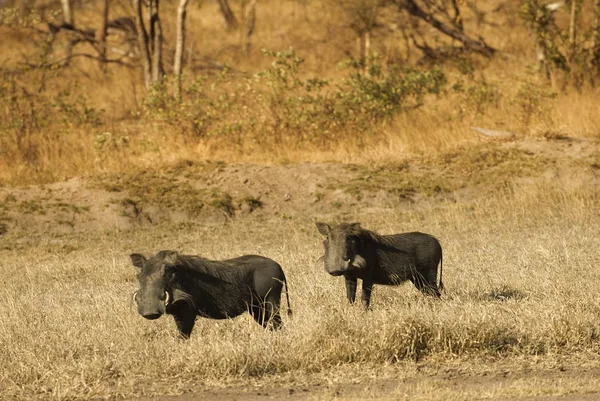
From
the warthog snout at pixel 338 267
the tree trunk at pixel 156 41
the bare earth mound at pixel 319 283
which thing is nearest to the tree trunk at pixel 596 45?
the bare earth mound at pixel 319 283

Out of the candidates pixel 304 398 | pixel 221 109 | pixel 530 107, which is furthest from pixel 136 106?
pixel 304 398

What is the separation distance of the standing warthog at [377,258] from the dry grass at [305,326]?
0.18 meters

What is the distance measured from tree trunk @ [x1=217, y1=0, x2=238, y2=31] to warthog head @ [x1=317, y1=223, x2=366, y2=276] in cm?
1976

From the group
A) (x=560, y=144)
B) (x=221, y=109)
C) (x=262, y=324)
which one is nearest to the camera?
(x=262, y=324)

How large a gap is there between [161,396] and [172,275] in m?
0.79

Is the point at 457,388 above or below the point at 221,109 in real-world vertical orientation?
below

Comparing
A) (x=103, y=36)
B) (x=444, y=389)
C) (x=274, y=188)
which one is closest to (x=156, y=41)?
(x=103, y=36)

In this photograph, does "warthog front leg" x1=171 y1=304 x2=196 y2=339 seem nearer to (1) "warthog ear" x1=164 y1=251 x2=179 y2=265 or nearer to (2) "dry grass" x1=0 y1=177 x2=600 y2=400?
(2) "dry grass" x1=0 y1=177 x2=600 y2=400

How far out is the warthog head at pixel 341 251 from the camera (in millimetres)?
7159

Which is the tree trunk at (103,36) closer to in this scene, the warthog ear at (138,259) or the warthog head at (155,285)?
the warthog ear at (138,259)

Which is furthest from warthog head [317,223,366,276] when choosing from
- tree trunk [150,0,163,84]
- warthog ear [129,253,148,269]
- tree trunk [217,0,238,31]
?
tree trunk [217,0,238,31]

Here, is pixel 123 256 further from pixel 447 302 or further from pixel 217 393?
pixel 217 393

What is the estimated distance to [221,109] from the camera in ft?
54.3

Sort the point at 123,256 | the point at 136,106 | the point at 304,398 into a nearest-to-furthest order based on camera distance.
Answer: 1. the point at 304,398
2. the point at 123,256
3. the point at 136,106
